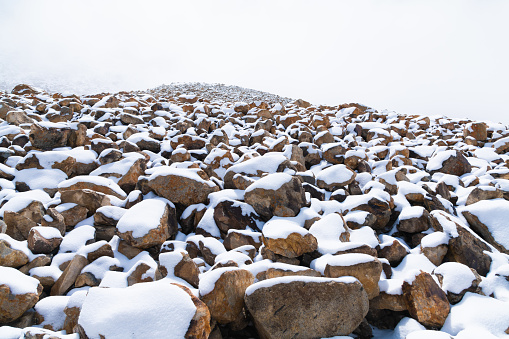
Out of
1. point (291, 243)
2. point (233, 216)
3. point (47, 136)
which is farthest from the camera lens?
point (47, 136)

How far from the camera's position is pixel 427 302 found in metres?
2.93

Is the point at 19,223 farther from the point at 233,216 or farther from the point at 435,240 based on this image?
the point at 435,240

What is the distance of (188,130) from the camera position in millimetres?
8828

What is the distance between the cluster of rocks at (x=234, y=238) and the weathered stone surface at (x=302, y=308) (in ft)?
0.04

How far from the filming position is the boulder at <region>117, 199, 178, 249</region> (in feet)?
13.0

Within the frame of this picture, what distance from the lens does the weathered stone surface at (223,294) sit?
265 centimetres

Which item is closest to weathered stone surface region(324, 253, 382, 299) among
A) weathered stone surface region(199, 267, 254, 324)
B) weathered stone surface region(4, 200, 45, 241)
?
weathered stone surface region(199, 267, 254, 324)

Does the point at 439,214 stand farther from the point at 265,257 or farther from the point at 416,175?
the point at 265,257

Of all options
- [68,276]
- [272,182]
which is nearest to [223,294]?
[68,276]

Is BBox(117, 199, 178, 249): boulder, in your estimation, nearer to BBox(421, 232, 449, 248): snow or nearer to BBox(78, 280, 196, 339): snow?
BBox(78, 280, 196, 339): snow

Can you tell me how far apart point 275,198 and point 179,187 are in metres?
1.68

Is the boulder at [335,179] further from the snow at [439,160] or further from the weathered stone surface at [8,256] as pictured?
the weathered stone surface at [8,256]

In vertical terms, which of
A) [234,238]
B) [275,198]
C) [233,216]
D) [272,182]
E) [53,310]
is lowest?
[53,310]

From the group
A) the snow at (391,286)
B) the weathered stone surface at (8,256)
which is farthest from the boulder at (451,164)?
the weathered stone surface at (8,256)
